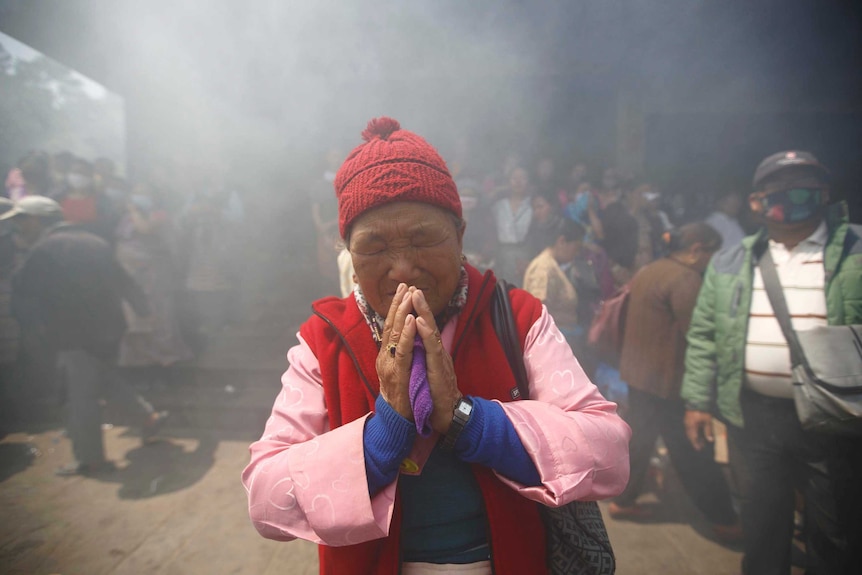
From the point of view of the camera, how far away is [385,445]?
1.02 metres

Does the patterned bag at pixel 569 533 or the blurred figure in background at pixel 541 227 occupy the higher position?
the blurred figure in background at pixel 541 227

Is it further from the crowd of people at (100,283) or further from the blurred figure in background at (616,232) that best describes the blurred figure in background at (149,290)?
the blurred figure in background at (616,232)

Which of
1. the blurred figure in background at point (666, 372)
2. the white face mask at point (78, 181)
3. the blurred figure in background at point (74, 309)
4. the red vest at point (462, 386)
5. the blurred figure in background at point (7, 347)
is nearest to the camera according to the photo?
the red vest at point (462, 386)

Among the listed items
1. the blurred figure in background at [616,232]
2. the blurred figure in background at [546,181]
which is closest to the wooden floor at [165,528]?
the blurred figure in background at [616,232]

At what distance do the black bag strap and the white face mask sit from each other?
6.68 meters

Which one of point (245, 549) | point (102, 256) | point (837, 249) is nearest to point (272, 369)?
point (102, 256)

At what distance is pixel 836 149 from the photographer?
6602mm

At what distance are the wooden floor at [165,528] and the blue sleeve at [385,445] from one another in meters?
2.38

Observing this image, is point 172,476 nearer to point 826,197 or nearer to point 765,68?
point 826,197

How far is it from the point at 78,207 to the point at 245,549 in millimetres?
A: 4468

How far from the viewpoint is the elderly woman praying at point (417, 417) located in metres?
1.03

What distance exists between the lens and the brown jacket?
10.6 feet

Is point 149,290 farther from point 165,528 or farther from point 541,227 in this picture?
point 541,227

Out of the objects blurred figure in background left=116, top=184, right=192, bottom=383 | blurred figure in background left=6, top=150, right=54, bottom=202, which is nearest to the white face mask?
Result: blurred figure in background left=6, top=150, right=54, bottom=202
